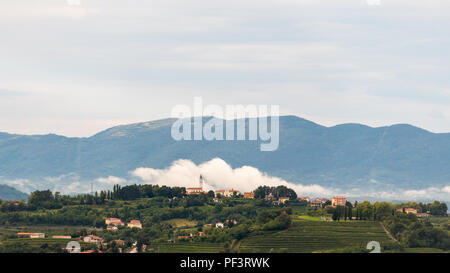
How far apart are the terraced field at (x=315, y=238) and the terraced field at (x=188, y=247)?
97.7 inches

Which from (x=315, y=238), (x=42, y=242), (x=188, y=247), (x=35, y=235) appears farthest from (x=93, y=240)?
(x=315, y=238)

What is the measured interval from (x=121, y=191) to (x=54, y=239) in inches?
1391

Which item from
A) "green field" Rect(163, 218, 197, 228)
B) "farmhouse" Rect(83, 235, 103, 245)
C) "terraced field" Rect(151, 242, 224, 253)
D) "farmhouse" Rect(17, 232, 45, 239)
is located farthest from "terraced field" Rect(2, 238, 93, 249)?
"green field" Rect(163, 218, 197, 228)

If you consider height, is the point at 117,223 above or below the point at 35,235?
above

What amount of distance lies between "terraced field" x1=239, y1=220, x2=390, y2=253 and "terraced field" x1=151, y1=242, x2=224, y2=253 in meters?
2.48

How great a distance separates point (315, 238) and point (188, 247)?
12.8m

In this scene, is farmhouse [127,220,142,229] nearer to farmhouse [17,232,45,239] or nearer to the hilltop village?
the hilltop village

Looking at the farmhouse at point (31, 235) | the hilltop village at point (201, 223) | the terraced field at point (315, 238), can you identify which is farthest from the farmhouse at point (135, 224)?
the terraced field at point (315, 238)

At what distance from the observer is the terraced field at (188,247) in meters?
→ 71.7

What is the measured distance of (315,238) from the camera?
7612 cm

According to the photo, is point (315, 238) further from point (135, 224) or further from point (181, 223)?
point (135, 224)

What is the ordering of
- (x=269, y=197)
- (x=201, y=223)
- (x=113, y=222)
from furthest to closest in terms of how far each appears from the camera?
(x=269, y=197)
(x=201, y=223)
(x=113, y=222)
